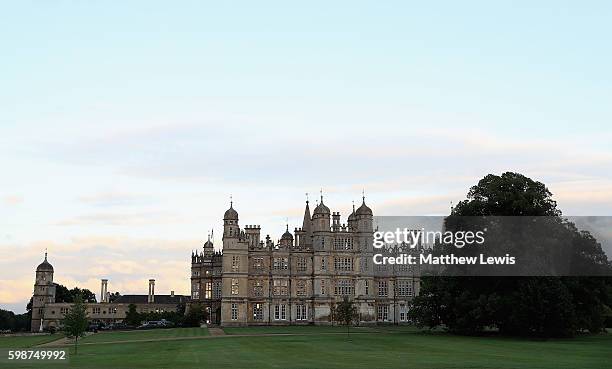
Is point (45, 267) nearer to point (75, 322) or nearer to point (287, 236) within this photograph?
point (287, 236)

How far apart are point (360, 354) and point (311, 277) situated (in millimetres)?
57482

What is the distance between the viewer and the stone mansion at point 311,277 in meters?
97.6

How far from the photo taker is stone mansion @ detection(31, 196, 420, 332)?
97.6m

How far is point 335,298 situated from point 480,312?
3925 centimetres

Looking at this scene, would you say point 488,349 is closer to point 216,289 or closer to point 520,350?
point 520,350

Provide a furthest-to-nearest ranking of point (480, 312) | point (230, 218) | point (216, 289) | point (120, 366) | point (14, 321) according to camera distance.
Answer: point (14, 321), point (216, 289), point (230, 218), point (480, 312), point (120, 366)

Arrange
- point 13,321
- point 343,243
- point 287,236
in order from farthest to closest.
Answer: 1. point 13,321
2. point 287,236
3. point 343,243

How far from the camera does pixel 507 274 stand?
203 ft

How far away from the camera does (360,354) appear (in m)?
42.5

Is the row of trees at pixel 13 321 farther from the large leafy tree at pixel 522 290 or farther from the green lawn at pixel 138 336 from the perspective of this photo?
the large leafy tree at pixel 522 290

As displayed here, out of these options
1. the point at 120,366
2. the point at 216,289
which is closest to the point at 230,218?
the point at 216,289

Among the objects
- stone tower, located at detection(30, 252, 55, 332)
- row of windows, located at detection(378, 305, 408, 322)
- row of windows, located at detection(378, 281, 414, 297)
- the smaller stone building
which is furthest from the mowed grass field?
stone tower, located at detection(30, 252, 55, 332)

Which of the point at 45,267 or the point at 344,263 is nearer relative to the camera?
the point at 344,263

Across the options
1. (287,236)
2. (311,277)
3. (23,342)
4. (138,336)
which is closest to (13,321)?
(287,236)
